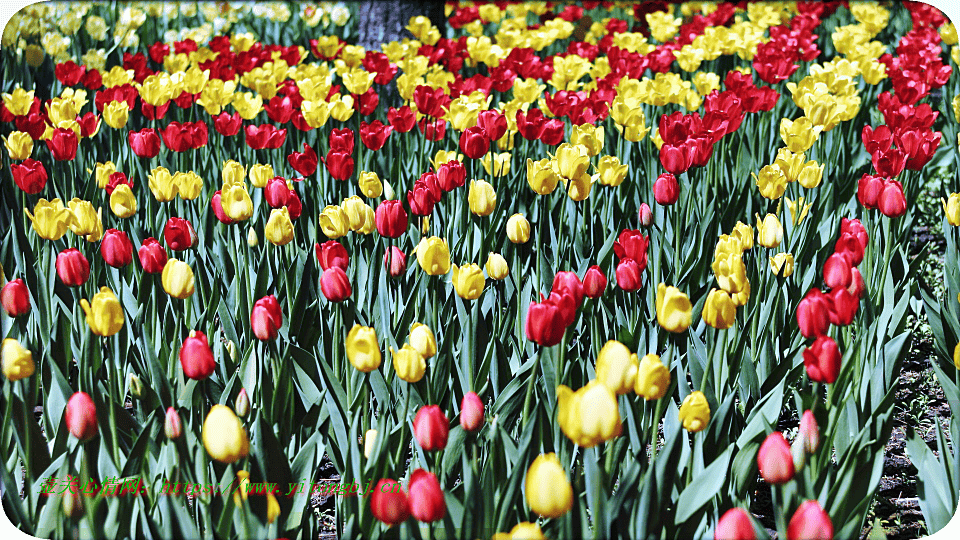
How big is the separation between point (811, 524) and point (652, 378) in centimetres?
29

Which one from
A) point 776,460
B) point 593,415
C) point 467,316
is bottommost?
point 467,316

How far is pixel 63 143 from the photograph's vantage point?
2469 millimetres

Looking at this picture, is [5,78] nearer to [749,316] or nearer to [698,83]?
[698,83]

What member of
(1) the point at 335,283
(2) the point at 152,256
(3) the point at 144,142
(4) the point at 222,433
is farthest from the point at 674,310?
(3) the point at 144,142

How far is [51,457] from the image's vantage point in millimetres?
1500

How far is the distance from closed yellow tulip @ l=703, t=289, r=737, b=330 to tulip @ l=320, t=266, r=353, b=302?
615 millimetres

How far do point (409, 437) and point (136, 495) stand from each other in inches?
18.5

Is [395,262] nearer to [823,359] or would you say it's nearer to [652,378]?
[652,378]

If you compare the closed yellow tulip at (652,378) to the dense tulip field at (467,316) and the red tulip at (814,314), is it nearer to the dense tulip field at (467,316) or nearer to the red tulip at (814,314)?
the dense tulip field at (467,316)

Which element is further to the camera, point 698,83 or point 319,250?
point 698,83

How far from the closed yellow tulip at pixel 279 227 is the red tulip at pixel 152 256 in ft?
0.81

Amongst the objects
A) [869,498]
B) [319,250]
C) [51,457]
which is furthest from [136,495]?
[869,498]

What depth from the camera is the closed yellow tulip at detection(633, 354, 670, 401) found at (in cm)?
124

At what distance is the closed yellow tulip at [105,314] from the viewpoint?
1.37m
